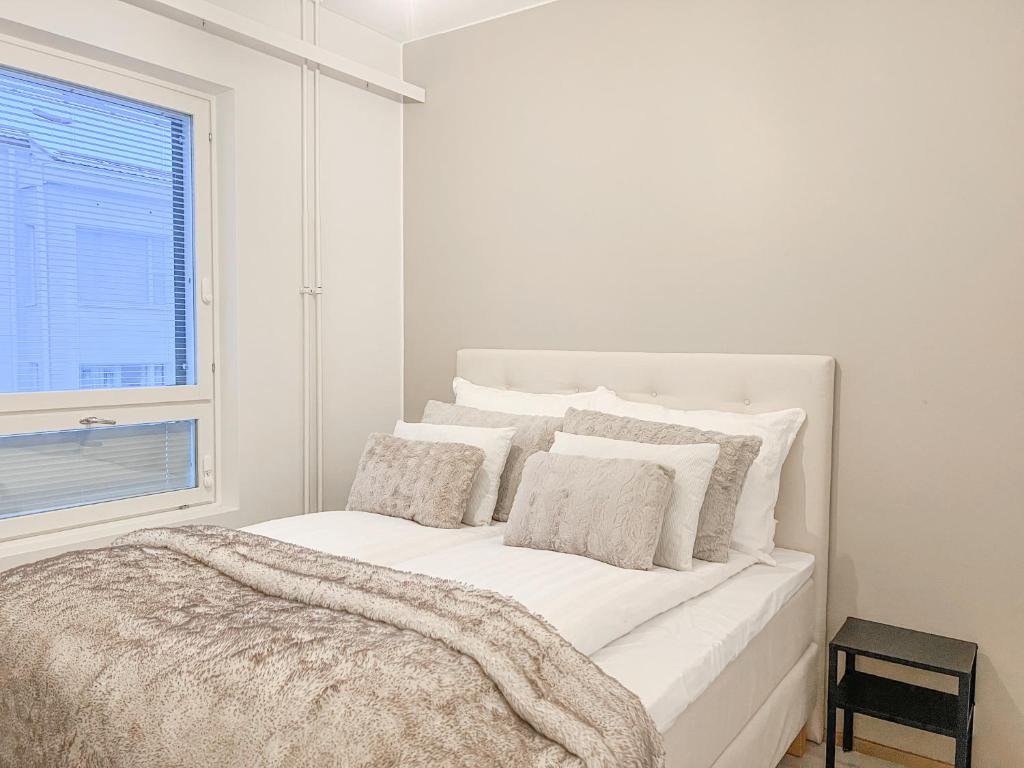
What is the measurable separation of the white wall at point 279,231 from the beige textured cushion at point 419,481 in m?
0.61

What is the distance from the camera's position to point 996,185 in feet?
7.29

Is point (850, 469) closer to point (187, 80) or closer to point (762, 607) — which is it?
point (762, 607)

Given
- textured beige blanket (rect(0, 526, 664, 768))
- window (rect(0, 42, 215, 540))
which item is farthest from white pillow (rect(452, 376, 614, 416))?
textured beige blanket (rect(0, 526, 664, 768))

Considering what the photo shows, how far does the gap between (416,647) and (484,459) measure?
1267 millimetres

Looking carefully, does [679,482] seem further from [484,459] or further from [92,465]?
[92,465]

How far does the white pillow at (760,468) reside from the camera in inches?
94.7

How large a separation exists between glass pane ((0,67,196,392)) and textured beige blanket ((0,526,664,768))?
0.98 metres

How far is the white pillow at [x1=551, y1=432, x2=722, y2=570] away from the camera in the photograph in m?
2.16

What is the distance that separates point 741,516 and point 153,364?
210 centimetres

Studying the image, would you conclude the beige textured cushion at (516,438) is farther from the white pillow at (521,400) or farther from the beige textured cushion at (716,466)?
the beige textured cushion at (716,466)

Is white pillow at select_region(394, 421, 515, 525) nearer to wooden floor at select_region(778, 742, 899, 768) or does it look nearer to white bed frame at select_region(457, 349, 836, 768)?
white bed frame at select_region(457, 349, 836, 768)

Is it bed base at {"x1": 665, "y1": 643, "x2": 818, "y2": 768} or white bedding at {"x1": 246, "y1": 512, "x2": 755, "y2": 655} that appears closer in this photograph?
bed base at {"x1": 665, "y1": 643, "x2": 818, "y2": 768}

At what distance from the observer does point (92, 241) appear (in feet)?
8.66

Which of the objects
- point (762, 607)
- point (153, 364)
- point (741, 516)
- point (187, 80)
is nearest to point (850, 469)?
point (741, 516)
